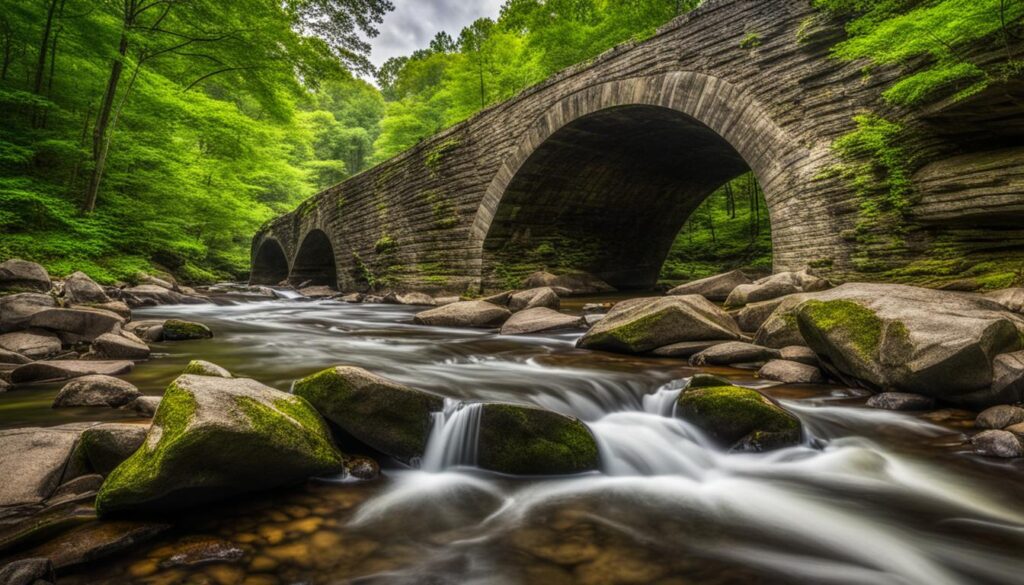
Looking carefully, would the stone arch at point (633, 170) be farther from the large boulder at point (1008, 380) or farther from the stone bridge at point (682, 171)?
the large boulder at point (1008, 380)

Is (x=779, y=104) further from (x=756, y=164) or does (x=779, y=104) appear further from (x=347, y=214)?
(x=347, y=214)

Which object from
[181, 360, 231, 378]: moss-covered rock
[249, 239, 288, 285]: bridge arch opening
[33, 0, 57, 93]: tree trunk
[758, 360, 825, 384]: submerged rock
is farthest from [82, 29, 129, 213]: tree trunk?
[249, 239, 288, 285]: bridge arch opening

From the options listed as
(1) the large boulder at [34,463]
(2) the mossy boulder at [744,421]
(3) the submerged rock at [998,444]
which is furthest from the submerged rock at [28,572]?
(3) the submerged rock at [998,444]

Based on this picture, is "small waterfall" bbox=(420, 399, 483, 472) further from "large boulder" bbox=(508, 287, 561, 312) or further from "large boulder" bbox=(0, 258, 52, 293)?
"large boulder" bbox=(0, 258, 52, 293)

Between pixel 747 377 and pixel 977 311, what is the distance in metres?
1.39

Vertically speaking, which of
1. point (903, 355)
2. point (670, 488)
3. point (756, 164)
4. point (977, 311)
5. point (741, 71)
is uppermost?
point (741, 71)

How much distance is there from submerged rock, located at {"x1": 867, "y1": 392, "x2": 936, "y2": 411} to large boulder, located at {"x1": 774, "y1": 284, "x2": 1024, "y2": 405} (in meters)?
0.05

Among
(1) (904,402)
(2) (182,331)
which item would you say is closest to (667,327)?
(1) (904,402)

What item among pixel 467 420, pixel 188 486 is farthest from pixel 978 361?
pixel 188 486

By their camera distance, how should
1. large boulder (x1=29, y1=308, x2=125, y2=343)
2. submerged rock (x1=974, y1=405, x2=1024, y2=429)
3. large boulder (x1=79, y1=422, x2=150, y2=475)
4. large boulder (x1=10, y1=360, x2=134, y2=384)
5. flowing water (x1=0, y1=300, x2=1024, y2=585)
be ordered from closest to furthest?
1. flowing water (x1=0, y1=300, x2=1024, y2=585)
2. large boulder (x1=79, y1=422, x2=150, y2=475)
3. submerged rock (x1=974, y1=405, x2=1024, y2=429)
4. large boulder (x1=10, y1=360, x2=134, y2=384)
5. large boulder (x1=29, y1=308, x2=125, y2=343)

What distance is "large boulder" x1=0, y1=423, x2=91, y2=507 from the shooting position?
5.67 feet

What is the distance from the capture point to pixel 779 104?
606 cm

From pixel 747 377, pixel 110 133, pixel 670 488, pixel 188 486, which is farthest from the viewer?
pixel 110 133

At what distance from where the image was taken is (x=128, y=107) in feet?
35.3
